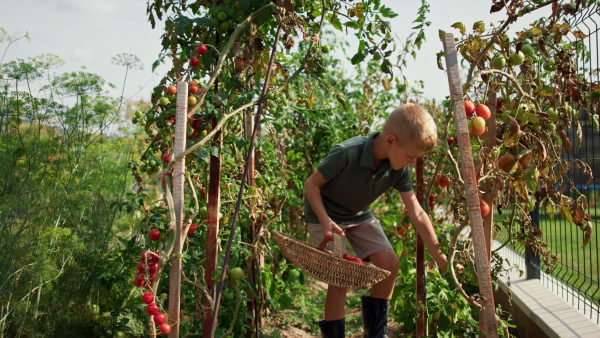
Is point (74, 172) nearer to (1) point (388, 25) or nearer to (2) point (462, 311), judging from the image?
(1) point (388, 25)

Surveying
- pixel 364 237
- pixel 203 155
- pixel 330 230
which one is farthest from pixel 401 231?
pixel 203 155

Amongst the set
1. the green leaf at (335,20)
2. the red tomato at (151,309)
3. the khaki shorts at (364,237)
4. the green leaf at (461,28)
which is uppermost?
the green leaf at (335,20)

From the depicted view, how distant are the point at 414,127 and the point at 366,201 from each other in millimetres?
630

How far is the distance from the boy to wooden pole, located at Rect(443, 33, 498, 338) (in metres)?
0.36

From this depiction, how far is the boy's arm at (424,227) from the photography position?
2.56 metres

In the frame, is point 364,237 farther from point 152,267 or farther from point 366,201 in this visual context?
point 152,267

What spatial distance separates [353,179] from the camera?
9.21 ft

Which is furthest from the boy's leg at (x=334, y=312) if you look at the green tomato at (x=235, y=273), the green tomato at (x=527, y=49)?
the green tomato at (x=527, y=49)

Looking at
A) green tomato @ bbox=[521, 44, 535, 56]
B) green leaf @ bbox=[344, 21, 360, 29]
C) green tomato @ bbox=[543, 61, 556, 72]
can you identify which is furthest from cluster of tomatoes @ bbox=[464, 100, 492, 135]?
green leaf @ bbox=[344, 21, 360, 29]

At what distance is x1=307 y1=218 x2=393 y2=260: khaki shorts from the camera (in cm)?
290

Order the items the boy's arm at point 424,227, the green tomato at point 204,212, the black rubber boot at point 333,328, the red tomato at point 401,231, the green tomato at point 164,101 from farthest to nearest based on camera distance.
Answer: the red tomato at point 401,231 < the black rubber boot at point 333,328 < the green tomato at point 204,212 < the boy's arm at point 424,227 < the green tomato at point 164,101

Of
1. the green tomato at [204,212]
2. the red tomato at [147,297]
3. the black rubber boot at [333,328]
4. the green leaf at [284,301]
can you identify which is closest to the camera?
the red tomato at [147,297]

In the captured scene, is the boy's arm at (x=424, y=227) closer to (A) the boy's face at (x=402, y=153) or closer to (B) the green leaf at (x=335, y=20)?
(A) the boy's face at (x=402, y=153)

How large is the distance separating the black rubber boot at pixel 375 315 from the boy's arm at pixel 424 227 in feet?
1.40
